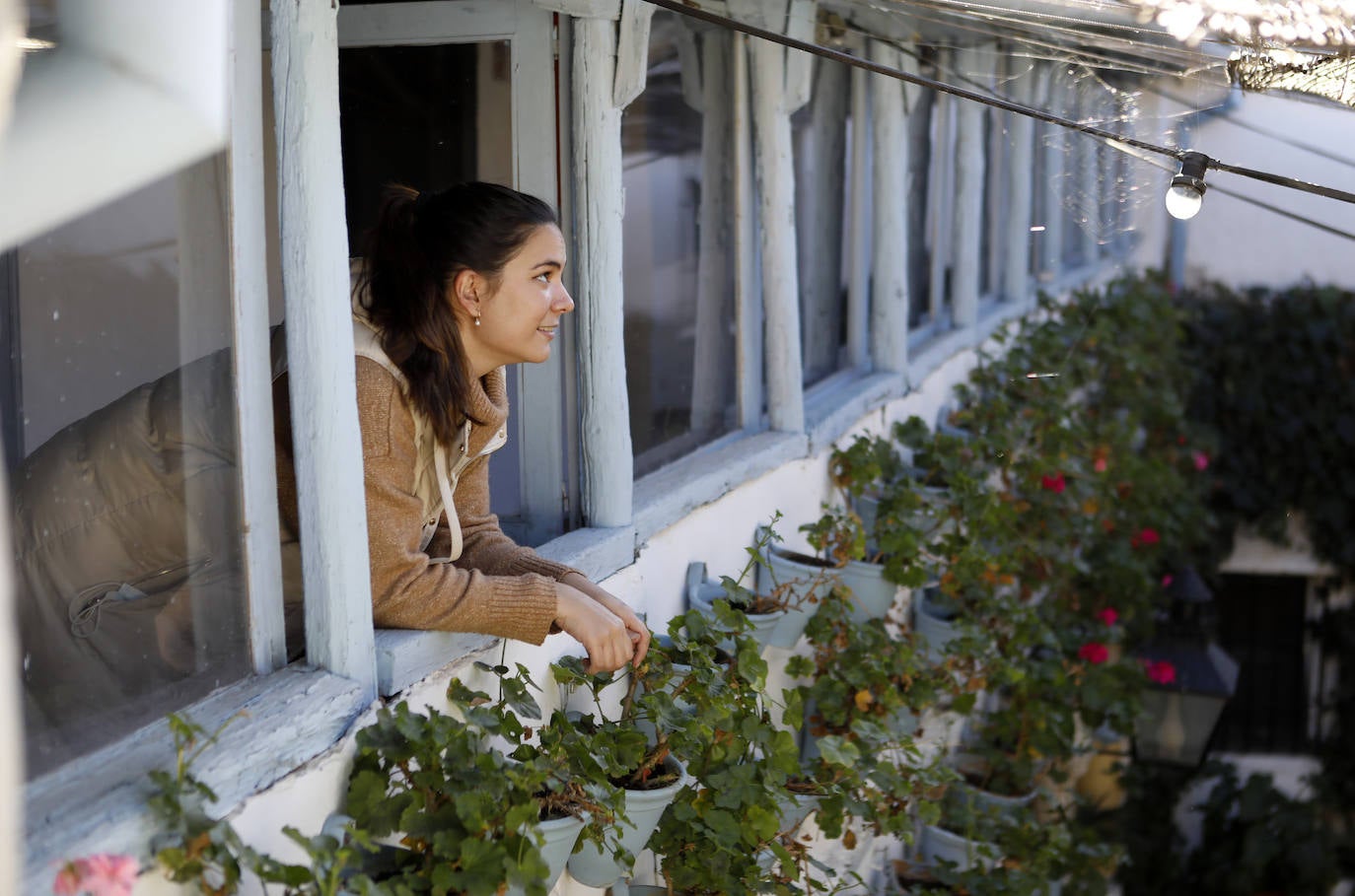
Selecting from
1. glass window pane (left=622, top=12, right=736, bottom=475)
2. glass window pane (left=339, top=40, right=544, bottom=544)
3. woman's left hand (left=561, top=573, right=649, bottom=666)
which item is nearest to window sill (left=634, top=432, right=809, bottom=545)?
glass window pane (left=622, top=12, right=736, bottom=475)

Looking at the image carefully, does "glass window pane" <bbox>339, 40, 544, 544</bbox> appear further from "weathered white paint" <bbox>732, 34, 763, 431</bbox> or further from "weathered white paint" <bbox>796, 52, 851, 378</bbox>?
"weathered white paint" <bbox>796, 52, 851, 378</bbox>

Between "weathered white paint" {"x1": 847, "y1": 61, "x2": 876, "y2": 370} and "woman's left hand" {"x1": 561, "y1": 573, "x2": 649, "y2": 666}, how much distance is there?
9.55 ft

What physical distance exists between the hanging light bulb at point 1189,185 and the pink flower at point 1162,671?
15.3ft

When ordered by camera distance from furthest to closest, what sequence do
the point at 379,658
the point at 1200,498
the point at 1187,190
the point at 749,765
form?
the point at 1200,498, the point at 749,765, the point at 1187,190, the point at 379,658

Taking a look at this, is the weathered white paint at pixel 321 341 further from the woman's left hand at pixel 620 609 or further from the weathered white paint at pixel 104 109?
the weathered white paint at pixel 104 109

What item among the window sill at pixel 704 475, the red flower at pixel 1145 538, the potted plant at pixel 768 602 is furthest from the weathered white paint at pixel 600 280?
the red flower at pixel 1145 538

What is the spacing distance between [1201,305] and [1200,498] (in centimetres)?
182

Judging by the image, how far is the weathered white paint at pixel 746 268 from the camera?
3.55 m

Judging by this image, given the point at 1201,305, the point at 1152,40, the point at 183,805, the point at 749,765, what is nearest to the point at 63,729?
the point at 183,805

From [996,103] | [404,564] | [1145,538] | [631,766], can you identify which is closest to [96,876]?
[404,564]

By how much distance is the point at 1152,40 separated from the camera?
2.35 metres

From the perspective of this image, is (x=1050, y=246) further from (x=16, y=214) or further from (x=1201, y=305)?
(x=16, y=214)

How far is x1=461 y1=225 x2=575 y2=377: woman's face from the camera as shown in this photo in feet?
6.91

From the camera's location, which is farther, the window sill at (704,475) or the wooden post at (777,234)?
the wooden post at (777,234)
